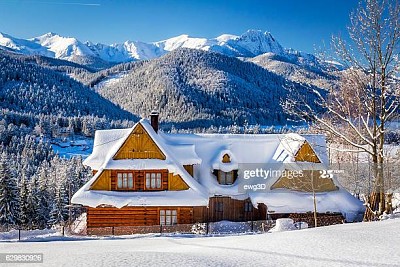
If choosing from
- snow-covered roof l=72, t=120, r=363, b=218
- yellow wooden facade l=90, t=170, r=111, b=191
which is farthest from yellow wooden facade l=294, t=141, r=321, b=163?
yellow wooden facade l=90, t=170, r=111, b=191

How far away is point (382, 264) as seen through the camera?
7680 mm

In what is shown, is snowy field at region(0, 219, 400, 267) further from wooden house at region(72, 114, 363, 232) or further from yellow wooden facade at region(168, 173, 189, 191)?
yellow wooden facade at region(168, 173, 189, 191)

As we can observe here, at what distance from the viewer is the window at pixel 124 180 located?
2547 centimetres

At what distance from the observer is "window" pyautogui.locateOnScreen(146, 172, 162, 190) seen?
84.2 feet

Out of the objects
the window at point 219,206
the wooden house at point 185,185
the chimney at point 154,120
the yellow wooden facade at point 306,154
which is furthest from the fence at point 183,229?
the chimney at point 154,120

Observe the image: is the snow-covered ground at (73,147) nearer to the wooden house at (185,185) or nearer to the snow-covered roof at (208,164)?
the snow-covered roof at (208,164)

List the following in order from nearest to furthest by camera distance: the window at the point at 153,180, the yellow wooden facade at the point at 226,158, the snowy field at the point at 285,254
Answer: the snowy field at the point at 285,254, the window at the point at 153,180, the yellow wooden facade at the point at 226,158

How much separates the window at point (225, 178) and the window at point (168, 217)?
4.10 meters

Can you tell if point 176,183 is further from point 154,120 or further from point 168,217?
point 154,120

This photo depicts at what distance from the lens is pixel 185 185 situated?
25.3 metres

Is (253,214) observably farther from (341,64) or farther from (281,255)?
(281,255)

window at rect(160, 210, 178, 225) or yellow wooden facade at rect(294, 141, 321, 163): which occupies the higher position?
yellow wooden facade at rect(294, 141, 321, 163)

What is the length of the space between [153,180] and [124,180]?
70.9 inches

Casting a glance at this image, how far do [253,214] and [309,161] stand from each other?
5.13m
